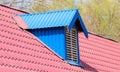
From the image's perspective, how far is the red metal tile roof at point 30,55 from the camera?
8562 mm

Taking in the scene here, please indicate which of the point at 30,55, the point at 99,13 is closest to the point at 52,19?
the point at 30,55

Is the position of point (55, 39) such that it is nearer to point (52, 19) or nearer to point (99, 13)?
point (52, 19)

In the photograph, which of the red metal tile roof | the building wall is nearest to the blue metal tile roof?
the building wall

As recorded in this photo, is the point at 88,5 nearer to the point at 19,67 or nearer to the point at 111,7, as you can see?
the point at 111,7

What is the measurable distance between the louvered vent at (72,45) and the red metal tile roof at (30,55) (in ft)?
1.18

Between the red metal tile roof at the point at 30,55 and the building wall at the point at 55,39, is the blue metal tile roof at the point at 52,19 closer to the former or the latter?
the building wall at the point at 55,39

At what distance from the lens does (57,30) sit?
10.4 m

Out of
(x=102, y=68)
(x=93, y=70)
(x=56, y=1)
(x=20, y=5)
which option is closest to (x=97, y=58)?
(x=102, y=68)

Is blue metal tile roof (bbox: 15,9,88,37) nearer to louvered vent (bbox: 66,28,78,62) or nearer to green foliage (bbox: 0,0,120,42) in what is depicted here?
louvered vent (bbox: 66,28,78,62)

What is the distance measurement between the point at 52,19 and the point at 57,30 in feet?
1.11

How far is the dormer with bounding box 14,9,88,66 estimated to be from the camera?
408 inches

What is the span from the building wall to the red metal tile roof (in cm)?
15

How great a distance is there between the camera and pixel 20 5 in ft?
76.8

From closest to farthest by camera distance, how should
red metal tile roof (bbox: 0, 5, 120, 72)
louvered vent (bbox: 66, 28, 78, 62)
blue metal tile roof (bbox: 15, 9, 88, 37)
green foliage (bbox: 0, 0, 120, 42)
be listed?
red metal tile roof (bbox: 0, 5, 120, 72), blue metal tile roof (bbox: 15, 9, 88, 37), louvered vent (bbox: 66, 28, 78, 62), green foliage (bbox: 0, 0, 120, 42)
